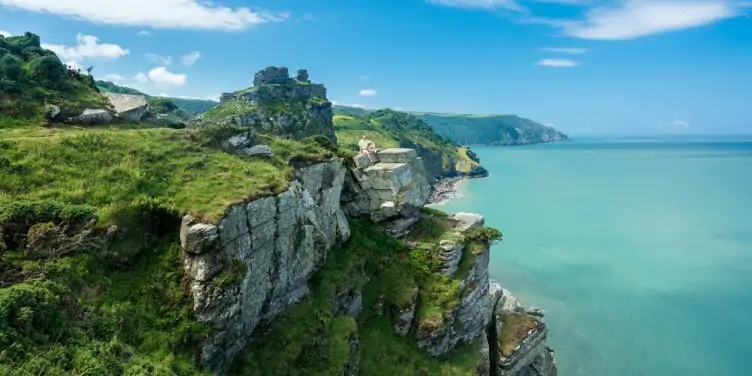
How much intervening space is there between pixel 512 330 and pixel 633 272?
4052 cm

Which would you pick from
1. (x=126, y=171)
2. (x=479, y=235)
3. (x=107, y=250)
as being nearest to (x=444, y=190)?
(x=479, y=235)

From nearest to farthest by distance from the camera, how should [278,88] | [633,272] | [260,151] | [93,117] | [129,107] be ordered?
[93,117], [260,151], [129,107], [633,272], [278,88]

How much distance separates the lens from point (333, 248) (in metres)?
31.7

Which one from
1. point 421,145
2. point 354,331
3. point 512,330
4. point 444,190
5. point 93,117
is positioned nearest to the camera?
point 354,331

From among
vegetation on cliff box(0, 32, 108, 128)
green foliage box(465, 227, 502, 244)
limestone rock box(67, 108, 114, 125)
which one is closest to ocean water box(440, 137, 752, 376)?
green foliage box(465, 227, 502, 244)

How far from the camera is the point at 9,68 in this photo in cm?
2862

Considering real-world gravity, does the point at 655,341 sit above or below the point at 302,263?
below

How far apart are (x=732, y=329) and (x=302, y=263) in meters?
49.1

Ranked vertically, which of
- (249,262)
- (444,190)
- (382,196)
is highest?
(382,196)

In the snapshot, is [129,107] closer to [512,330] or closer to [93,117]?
[93,117]

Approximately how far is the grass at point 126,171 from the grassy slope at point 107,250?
0.05 meters

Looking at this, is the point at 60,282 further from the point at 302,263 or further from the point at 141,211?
the point at 302,263

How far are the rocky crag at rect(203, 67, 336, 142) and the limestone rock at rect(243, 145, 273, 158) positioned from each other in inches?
2820

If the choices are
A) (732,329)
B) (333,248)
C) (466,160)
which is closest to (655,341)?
(732,329)
